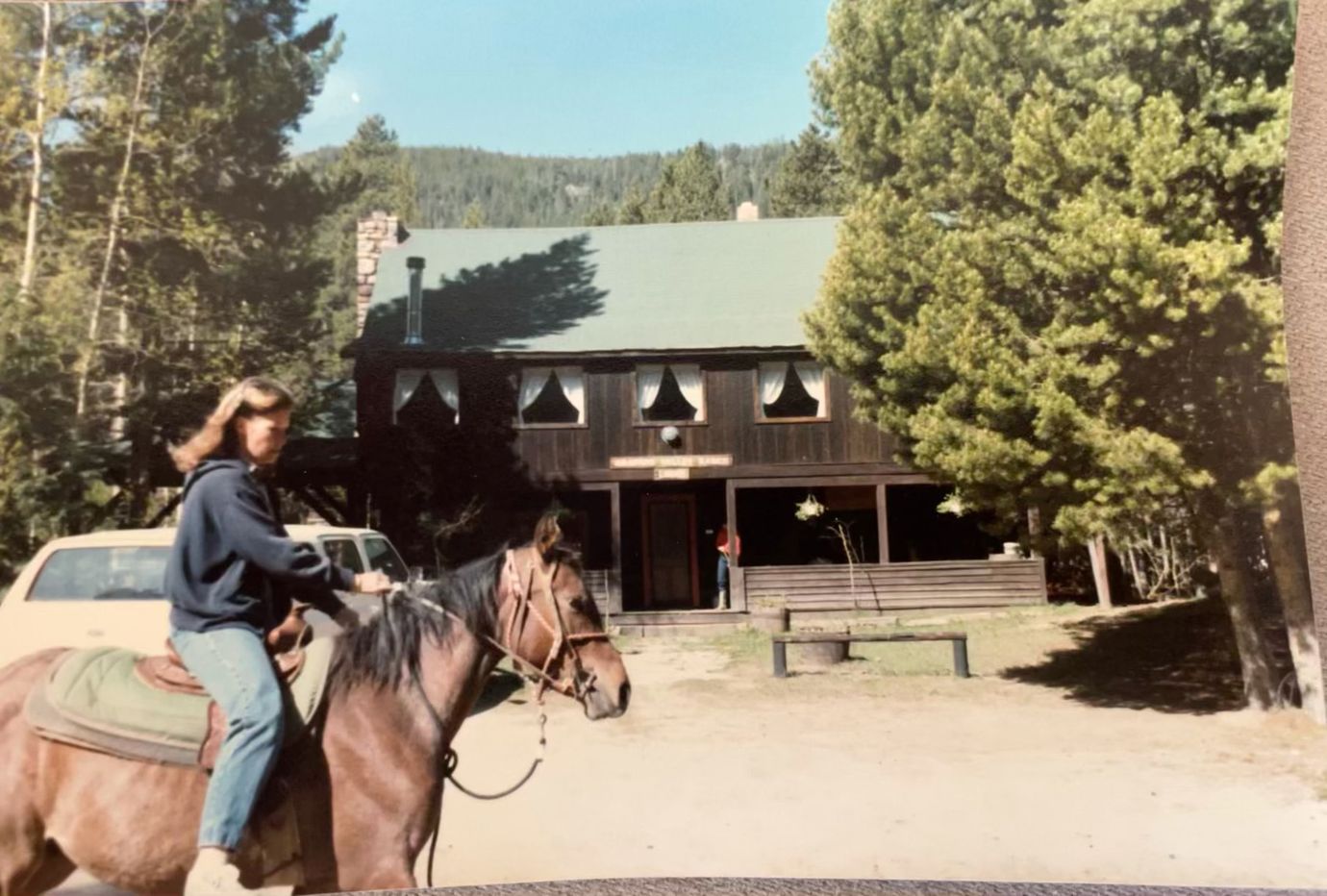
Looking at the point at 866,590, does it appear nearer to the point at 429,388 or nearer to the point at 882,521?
the point at 882,521

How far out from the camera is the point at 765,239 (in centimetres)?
411

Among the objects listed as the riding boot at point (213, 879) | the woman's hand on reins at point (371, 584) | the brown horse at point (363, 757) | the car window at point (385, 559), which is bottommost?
the riding boot at point (213, 879)

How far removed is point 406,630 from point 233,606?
0.46 m

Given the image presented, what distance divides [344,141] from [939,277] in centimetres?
237

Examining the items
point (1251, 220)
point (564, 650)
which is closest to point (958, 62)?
point (1251, 220)

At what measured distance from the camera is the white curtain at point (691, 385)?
398 cm

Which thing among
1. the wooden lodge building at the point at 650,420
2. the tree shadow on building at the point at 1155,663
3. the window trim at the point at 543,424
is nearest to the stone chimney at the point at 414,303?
the wooden lodge building at the point at 650,420

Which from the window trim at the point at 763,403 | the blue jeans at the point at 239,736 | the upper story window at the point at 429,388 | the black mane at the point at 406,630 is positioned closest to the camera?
the blue jeans at the point at 239,736

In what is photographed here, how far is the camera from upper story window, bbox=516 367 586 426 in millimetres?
3812

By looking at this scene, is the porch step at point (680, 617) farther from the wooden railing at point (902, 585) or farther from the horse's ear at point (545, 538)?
the horse's ear at point (545, 538)

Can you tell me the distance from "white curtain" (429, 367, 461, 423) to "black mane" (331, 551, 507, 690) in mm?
1124

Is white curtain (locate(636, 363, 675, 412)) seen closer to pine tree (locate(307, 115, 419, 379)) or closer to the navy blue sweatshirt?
pine tree (locate(307, 115, 419, 379))

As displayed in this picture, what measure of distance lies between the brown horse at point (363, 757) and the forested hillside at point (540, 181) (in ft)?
5.44

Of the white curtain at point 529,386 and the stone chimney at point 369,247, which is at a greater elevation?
the stone chimney at point 369,247
